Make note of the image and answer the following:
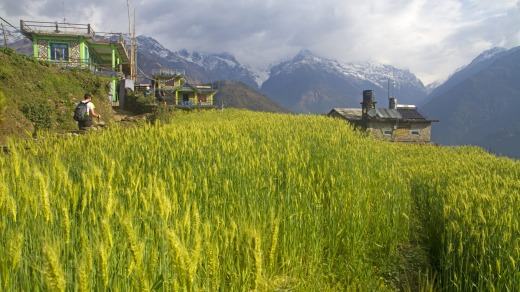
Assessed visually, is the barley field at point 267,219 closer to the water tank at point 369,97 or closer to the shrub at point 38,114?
the shrub at point 38,114

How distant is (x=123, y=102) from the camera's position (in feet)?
135

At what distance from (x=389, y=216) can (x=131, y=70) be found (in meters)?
54.1

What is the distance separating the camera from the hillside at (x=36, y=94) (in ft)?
50.2

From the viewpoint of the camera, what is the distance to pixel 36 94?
18.5m

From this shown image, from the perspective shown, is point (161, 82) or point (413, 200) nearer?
point (413, 200)

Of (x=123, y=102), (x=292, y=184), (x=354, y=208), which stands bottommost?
(x=354, y=208)

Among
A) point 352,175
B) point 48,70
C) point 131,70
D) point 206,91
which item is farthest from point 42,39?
point 352,175

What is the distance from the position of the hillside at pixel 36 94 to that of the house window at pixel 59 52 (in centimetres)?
1752

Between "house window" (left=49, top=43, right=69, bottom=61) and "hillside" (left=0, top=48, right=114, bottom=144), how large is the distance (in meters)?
17.5

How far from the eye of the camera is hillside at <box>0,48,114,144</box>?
1529cm

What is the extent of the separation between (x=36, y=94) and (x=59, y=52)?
79.6 feet

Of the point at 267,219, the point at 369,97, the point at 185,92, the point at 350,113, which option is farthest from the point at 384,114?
the point at 267,219

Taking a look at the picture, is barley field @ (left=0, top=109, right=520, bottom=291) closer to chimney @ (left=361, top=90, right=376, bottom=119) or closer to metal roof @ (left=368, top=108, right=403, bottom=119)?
metal roof @ (left=368, top=108, right=403, bottom=119)

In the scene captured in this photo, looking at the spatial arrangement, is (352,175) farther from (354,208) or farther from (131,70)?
(131,70)
